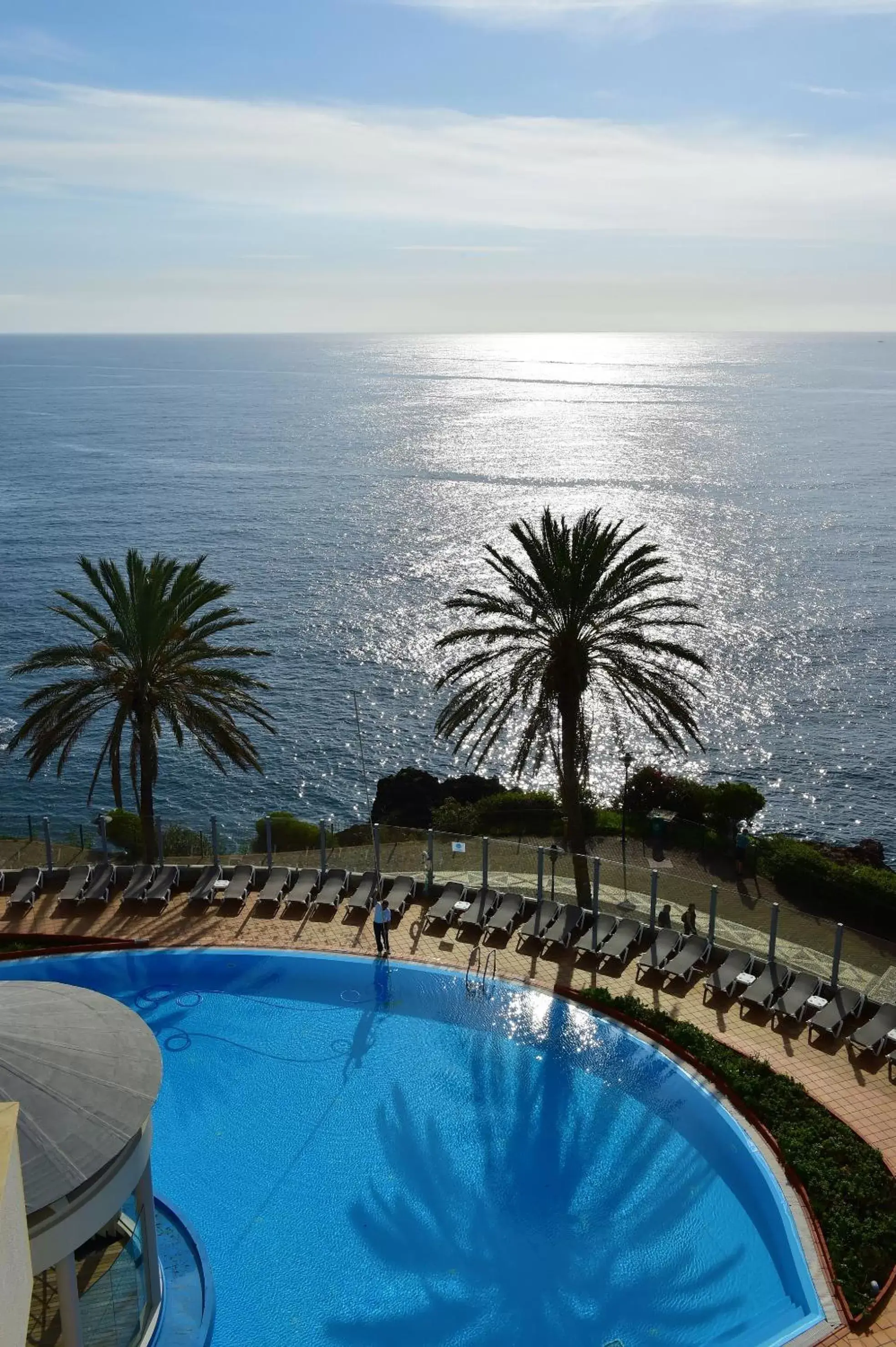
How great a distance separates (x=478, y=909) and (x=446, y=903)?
2.66ft

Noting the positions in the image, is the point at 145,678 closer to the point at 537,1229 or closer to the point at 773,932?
the point at 773,932

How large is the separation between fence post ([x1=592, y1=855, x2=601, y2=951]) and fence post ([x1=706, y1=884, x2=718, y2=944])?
2272mm

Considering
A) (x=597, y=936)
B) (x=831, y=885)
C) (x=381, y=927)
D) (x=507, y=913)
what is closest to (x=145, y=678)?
(x=381, y=927)

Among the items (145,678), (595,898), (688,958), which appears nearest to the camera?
(688,958)

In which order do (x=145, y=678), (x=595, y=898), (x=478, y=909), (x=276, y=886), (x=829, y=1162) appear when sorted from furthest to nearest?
(x=145, y=678)
(x=276, y=886)
(x=478, y=909)
(x=595, y=898)
(x=829, y=1162)

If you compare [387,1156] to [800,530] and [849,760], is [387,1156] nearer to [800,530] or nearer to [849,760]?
A: [849,760]

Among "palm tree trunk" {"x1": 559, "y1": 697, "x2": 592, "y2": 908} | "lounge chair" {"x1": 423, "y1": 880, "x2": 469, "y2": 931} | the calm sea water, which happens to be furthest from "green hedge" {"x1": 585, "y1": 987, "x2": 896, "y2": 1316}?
the calm sea water

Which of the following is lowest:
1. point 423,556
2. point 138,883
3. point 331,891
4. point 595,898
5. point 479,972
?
point 479,972

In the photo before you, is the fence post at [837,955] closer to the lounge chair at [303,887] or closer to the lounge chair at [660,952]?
the lounge chair at [660,952]

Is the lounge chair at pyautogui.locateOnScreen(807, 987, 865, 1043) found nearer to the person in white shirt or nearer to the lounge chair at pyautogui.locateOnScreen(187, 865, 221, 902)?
the person in white shirt

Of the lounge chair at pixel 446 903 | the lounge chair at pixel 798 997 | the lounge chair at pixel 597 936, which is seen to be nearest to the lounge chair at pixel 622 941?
the lounge chair at pixel 597 936

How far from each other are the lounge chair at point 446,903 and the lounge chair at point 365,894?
3.27 ft

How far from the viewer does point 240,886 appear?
25.3 metres

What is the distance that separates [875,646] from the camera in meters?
66.8
